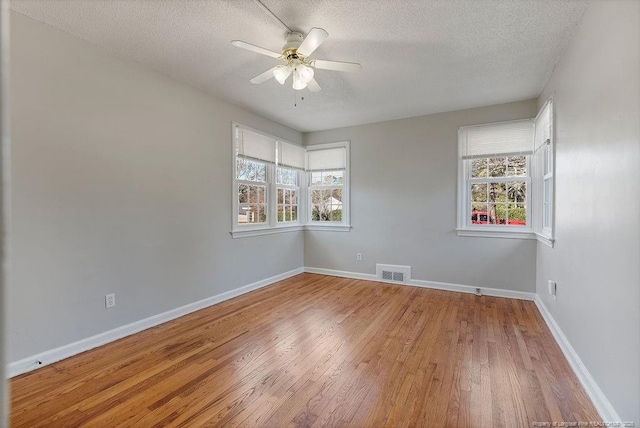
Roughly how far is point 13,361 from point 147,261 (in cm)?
111

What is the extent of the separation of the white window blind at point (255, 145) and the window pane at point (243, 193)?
A: 0.42 meters

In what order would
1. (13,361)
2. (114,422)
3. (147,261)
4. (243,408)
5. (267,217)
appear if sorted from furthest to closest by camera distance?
1. (267,217)
2. (147,261)
3. (13,361)
4. (243,408)
5. (114,422)

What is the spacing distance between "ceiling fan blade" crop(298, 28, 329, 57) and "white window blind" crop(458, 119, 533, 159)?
287 cm

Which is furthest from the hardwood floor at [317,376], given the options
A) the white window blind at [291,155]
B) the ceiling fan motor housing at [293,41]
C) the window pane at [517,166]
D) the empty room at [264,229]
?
the white window blind at [291,155]

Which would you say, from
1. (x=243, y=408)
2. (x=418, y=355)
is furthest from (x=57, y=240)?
(x=418, y=355)

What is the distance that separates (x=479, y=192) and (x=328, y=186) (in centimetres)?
235

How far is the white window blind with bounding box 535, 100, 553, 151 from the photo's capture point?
2.99m

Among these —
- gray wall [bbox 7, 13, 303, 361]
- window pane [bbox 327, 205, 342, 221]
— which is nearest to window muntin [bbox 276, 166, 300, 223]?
window pane [bbox 327, 205, 342, 221]

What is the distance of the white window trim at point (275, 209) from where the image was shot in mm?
3885

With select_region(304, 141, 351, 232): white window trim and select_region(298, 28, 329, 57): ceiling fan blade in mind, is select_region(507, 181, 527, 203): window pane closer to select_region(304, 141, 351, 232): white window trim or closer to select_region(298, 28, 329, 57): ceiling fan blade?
select_region(304, 141, 351, 232): white window trim

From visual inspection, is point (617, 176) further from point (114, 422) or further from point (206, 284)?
point (206, 284)

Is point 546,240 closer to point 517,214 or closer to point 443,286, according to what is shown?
point 517,214

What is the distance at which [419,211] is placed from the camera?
4.43m

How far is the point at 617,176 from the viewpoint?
5.14ft
